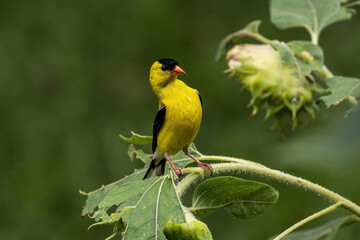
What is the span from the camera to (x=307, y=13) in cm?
181

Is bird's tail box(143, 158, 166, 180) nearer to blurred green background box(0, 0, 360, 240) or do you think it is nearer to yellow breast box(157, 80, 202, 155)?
yellow breast box(157, 80, 202, 155)

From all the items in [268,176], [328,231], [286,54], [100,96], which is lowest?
[100,96]

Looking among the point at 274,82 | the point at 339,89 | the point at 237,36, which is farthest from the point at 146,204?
the point at 237,36

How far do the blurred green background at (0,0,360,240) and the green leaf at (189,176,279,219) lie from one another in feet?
6.35

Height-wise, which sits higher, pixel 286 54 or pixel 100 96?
pixel 286 54

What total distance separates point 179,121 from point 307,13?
2.24 feet

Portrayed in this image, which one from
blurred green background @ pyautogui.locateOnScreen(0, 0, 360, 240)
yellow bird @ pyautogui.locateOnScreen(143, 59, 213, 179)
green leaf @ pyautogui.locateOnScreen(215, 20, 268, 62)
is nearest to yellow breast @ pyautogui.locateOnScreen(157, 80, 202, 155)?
yellow bird @ pyautogui.locateOnScreen(143, 59, 213, 179)

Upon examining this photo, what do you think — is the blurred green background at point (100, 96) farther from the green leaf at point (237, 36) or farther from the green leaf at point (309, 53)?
the green leaf at point (309, 53)

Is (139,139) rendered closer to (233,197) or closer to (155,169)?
(155,169)

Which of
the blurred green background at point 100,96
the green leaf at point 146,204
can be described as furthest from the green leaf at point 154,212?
the blurred green background at point 100,96

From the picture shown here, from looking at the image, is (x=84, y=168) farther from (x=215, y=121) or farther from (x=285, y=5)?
(x=285, y=5)

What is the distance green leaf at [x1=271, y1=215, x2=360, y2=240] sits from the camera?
1.02m

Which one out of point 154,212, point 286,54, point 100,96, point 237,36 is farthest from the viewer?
point 100,96

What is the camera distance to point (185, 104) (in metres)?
1.37
